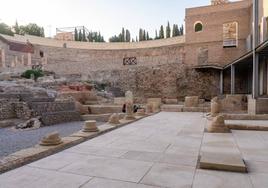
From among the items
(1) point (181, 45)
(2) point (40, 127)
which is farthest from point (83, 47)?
(2) point (40, 127)

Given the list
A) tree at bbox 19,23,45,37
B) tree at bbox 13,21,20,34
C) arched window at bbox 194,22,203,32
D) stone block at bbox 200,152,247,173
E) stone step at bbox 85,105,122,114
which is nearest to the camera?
stone block at bbox 200,152,247,173

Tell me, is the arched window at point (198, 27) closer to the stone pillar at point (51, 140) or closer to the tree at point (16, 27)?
the stone pillar at point (51, 140)

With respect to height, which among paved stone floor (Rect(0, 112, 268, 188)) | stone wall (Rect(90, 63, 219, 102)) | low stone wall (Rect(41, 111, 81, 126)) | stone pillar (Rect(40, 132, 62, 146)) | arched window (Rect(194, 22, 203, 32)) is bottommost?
low stone wall (Rect(41, 111, 81, 126))

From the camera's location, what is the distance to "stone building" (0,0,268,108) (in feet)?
79.7

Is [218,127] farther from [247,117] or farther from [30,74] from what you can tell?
[30,74]

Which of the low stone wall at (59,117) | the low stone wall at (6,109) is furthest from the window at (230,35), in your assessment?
the low stone wall at (6,109)

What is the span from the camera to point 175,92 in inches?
1058

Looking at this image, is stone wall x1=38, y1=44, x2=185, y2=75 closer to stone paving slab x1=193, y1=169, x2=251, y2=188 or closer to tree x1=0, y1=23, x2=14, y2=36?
tree x1=0, y1=23, x2=14, y2=36

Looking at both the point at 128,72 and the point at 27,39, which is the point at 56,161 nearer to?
the point at 128,72

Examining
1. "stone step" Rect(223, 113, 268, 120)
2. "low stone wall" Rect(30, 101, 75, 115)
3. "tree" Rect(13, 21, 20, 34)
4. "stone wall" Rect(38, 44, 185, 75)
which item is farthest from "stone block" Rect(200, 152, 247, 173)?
"tree" Rect(13, 21, 20, 34)

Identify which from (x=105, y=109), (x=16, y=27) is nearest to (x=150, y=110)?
(x=105, y=109)

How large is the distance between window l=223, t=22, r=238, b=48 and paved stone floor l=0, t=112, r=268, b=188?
22040mm

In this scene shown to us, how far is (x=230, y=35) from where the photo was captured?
989 inches

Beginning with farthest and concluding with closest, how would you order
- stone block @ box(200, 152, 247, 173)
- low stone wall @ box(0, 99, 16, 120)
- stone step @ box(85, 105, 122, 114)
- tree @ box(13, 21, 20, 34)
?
tree @ box(13, 21, 20, 34)
stone step @ box(85, 105, 122, 114)
low stone wall @ box(0, 99, 16, 120)
stone block @ box(200, 152, 247, 173)
